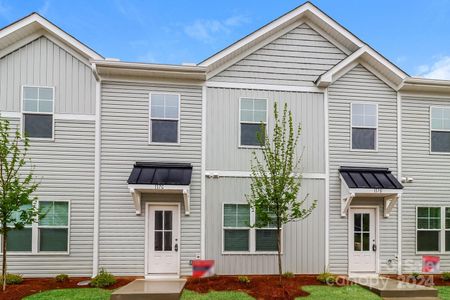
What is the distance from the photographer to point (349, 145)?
10734 mm

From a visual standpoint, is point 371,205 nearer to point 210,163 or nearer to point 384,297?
point 384,297

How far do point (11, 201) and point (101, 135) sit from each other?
9.98ft

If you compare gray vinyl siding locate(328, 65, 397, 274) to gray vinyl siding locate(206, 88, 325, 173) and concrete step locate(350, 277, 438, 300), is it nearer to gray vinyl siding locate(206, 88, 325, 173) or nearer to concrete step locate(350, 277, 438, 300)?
gray vinyl siding locate(206, 88, 325, 173)

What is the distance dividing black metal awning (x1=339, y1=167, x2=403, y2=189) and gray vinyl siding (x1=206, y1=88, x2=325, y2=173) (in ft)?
2.76

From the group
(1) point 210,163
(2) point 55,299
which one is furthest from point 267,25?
(2) point 55,299

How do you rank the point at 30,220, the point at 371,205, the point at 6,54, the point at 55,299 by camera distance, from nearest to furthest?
1. the point at 55,299
2. the point at 30,220
3. the point at 6,54
4. the point at 371,205

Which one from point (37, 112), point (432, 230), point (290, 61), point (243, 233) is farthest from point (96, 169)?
point (432, 230)

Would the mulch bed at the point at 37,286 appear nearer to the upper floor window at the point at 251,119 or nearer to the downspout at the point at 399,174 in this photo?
the upper floor window at the point at 251,119

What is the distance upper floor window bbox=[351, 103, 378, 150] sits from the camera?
10828mm

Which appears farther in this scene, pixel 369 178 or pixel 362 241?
pixel 362 241

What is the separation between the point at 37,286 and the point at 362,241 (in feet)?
32.0

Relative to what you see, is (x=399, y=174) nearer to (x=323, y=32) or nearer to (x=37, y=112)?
(x=323, y=32)

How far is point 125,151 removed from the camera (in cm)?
999

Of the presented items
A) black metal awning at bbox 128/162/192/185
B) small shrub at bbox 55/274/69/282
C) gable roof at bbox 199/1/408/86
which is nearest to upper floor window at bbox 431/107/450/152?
gable roof at bbox 199/1/408/86
